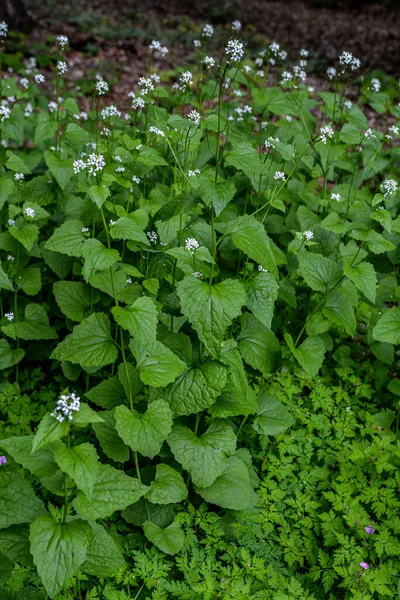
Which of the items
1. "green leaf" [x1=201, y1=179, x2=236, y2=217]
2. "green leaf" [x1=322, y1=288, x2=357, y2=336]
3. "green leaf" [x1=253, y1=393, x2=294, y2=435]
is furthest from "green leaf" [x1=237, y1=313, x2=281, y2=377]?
"green leaf" [x1=201, y1=179, x2=236, y2=217]

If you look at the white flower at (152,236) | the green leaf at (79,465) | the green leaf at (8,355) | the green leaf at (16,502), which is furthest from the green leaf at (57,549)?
the white flower at (152,236)

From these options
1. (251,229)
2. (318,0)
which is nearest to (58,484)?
(251,229)

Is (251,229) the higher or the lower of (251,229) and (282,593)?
the higher

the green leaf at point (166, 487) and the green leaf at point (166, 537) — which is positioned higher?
the green leaf at point (166, 487)

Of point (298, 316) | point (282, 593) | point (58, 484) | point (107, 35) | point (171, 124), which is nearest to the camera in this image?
point (58, 484)

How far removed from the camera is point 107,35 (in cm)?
1080

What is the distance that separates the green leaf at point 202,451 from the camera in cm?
302

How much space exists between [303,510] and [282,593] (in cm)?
63

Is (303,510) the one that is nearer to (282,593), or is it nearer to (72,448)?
(282,593)

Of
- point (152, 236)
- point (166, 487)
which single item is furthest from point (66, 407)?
point (152, 236)

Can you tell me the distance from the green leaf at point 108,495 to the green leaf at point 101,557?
24cm

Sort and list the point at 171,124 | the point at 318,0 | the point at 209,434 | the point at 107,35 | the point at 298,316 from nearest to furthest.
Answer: the point at 171,124 → the point at 209,434 → the point at 298,316 → the point at 107,35 → the point at 318,0

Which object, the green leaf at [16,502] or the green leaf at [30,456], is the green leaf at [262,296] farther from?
the green leaf at [16,502]

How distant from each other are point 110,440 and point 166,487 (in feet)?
1.35
